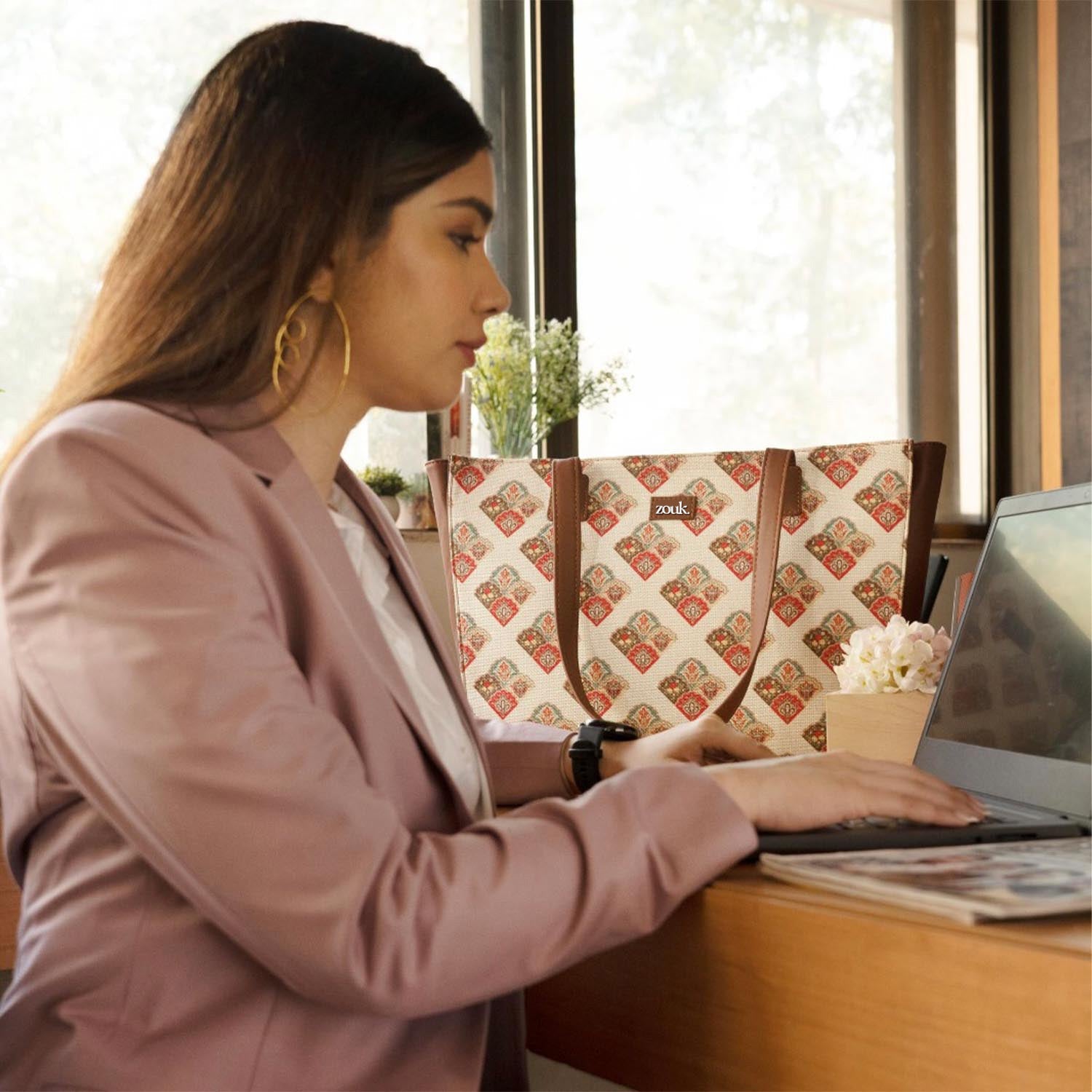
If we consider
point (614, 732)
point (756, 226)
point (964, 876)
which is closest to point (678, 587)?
point (614, 732)

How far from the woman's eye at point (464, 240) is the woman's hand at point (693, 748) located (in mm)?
411

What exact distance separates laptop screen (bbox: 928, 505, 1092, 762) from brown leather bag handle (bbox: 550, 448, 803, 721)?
75 cm

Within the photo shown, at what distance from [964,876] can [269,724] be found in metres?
0.36

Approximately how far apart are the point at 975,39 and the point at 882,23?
37 cm

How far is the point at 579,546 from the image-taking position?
198cm

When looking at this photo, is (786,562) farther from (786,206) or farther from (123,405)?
(786,206)

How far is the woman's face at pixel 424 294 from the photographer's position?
95 cm

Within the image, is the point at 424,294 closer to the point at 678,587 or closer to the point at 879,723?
the point at 879,723

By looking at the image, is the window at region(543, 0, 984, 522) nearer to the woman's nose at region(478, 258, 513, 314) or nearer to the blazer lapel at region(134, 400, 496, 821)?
the woman's nose at region(478, 258, 513, 314)

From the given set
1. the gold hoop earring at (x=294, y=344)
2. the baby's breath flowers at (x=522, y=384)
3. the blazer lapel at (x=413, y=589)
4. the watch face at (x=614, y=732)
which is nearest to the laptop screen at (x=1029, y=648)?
the watch face at (x=614, y=732)

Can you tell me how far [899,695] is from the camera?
4.04ft

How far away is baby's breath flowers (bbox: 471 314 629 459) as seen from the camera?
2521 millimetres

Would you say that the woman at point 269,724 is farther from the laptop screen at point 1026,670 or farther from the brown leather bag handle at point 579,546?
the brown leather bag handle at point 579,546

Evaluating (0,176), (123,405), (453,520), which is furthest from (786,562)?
(0,176)
